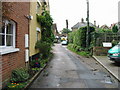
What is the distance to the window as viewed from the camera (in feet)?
15.8

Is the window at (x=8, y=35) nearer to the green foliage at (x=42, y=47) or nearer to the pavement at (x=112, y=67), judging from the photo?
the green foliage at (x=42, y=47)

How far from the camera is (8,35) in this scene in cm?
529

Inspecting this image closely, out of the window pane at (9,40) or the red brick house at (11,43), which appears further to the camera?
the window pane at (9,40)

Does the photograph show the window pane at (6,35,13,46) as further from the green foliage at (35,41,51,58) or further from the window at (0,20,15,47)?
the green foliage at (35,41,51,58)

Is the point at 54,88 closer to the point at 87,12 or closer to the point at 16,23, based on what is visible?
the point at 16,23

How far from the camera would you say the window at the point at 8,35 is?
4.80 meters

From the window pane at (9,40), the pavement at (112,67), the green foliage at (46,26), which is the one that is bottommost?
the pavement at (112,67)

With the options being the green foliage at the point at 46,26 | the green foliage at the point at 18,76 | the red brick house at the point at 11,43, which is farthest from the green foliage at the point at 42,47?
the green foliage at the point at 18,76

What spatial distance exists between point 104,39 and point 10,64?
1114 cm

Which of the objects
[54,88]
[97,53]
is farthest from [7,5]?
Answer: [97,53]

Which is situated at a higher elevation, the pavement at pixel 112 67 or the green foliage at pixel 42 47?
the green foliage at pixel 42 47

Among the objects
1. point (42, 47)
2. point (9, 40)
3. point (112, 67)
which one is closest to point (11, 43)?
point (9, 40)

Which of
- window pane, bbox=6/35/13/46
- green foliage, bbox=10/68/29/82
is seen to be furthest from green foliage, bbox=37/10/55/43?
green foliage, bbox=10/68/29/82

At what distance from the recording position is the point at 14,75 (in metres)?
5.13
